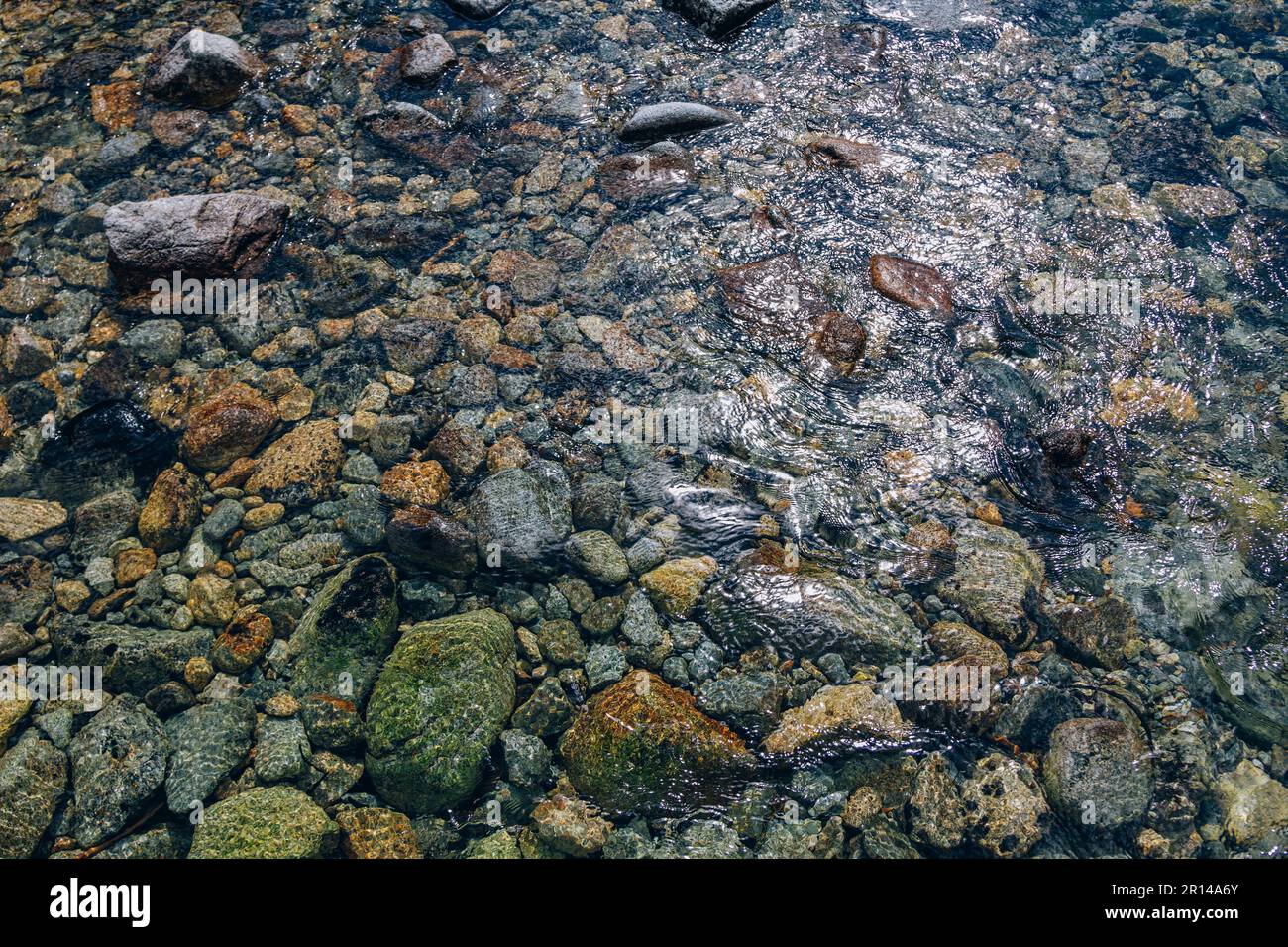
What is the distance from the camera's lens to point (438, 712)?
401cm

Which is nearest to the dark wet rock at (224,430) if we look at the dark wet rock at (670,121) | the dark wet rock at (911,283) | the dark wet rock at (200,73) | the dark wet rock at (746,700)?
the dark wet rock at (746,700)

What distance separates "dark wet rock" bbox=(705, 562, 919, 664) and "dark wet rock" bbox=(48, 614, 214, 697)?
2908mm

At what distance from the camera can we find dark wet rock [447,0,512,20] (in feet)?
24.5

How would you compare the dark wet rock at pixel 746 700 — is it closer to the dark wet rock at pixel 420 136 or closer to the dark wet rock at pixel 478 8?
the dark wet rock at pixel 420 136

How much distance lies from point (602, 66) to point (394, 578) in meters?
5.13

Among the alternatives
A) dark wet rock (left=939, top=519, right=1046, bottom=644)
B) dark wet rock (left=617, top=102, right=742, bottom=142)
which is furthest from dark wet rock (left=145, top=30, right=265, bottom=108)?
dark wet rock (left=939, top=519, right=1046, bottom=644)

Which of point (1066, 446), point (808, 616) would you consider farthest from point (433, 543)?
point (1066, 446)

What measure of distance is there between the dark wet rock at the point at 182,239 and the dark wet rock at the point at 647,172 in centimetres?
274

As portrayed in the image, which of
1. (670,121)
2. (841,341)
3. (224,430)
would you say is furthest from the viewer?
(670,121)

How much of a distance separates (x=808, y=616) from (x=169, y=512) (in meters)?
3.83

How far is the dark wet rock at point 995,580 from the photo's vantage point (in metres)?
4.37

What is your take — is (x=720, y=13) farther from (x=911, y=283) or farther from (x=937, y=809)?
(x=937, y=809)
